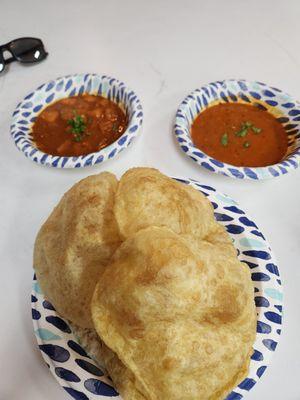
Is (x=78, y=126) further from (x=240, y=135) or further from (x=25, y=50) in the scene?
(x=25, y=50)

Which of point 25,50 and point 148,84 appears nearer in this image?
point 148,84

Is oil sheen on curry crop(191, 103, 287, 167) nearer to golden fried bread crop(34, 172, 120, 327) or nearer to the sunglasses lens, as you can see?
golden fried bread crop(34, 172, 120, 327)

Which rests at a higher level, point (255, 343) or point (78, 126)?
point (78, 126)

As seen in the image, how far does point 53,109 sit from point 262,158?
1.13 metres

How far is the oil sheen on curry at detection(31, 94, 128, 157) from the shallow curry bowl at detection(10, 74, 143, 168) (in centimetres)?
4

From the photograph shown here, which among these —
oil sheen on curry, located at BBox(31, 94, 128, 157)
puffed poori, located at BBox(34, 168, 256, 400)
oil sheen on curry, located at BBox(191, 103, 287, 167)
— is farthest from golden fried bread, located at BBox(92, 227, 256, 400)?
oil sheen on curry, located at BBox(31, 94, 128, 157)

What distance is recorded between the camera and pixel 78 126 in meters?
1.88

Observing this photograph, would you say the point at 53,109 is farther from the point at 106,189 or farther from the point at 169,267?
the point at 169,267

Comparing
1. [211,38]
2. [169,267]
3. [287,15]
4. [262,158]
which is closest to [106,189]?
[169,267]

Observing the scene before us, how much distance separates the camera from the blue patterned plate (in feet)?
3.18

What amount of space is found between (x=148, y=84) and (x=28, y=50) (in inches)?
35.9

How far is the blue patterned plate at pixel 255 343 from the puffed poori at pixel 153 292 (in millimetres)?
45

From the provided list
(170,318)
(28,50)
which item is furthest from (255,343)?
(28,50)

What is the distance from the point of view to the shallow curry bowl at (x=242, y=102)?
1.54m
